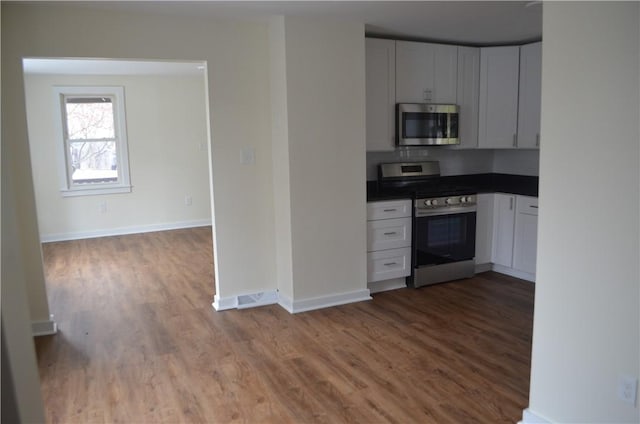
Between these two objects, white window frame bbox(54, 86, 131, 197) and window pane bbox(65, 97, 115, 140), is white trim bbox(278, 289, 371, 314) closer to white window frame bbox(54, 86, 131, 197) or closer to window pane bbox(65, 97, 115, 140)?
white window frame bbox(54, 86, 131, 197)

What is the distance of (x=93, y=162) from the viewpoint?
7.06 meters

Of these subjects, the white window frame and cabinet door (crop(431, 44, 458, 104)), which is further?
the white window frame

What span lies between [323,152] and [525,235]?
2.14m

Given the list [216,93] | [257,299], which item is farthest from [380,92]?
[257,299]

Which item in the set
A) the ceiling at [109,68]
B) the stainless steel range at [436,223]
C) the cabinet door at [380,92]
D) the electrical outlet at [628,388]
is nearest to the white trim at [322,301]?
the stainless steel range at [436,223]

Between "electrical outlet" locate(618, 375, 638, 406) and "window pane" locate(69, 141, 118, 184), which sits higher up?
"window pane" locate(69, 141, 118, 184)

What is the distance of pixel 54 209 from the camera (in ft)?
22.3

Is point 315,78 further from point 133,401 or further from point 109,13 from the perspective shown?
point 133,401

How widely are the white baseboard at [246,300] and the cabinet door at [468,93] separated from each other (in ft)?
7.90

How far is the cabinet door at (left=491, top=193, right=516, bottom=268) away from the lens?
4.70 m

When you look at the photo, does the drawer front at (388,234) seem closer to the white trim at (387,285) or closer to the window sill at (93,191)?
the white trim at (387,285)

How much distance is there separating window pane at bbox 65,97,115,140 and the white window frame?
0.22ft


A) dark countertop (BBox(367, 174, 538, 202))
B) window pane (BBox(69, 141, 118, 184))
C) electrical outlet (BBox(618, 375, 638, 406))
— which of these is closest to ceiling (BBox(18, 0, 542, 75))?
dark countertop (BBox(367, 174, 538, 202))

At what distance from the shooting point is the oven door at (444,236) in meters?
4.46
